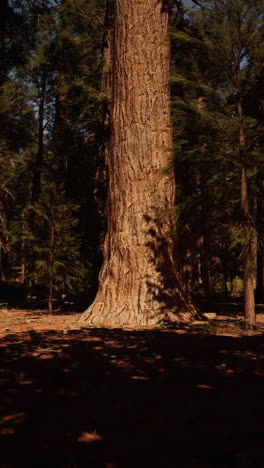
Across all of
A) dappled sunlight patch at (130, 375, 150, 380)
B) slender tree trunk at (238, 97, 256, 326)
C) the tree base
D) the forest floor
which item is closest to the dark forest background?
slender tree trunk at (238, 97, 256, 326)

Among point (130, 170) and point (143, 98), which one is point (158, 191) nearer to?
point (130, 170)

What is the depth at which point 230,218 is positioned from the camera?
25.6 ft

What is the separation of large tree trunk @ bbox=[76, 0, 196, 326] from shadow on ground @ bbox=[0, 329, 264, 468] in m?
2.52

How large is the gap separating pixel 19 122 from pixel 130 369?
48.0ft

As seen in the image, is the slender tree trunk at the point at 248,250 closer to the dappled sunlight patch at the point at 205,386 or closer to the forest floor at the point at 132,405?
the forest floor at the point at 132,405

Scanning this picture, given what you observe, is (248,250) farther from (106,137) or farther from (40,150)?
(40,150)

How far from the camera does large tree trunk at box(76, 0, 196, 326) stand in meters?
7.02

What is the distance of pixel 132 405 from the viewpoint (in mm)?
2514

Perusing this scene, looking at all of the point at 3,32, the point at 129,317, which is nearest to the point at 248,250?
the point at 129,317

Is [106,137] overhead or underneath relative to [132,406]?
overhead

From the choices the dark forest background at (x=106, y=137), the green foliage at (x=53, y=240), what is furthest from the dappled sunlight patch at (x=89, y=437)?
the green foliage at (x=53, y=240)

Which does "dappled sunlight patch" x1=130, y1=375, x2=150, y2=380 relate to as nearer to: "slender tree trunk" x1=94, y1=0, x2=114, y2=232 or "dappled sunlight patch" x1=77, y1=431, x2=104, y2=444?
"dappled sunlight patch" x1=77, y1=431, x2=104, y2=444

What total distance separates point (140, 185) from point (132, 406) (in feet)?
17.0

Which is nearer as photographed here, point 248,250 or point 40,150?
point 248,250
